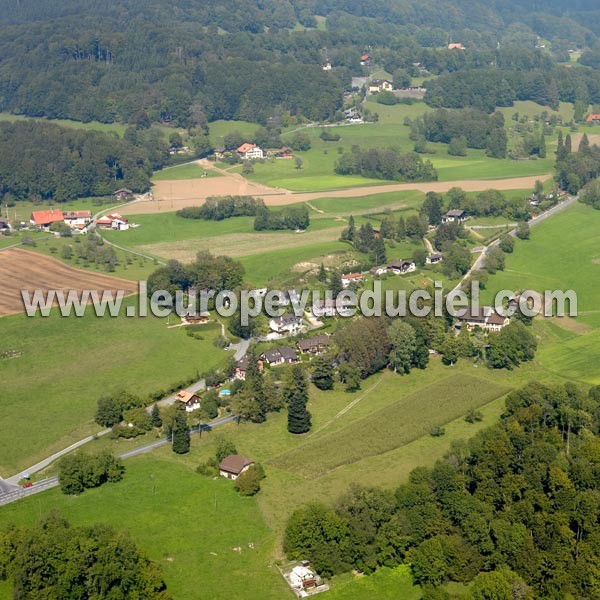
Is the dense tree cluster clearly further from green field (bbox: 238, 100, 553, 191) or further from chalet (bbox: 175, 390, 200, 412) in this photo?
green field (bbox: 238, 100, 553, 191)

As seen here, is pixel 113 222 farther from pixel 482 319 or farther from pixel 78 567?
pixel 78 567

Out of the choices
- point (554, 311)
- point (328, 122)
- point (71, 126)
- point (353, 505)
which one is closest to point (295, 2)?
point (328, 122)

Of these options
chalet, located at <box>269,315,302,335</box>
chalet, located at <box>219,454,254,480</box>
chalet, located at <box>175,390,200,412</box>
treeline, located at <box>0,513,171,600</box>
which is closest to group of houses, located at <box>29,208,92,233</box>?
chalet, located at <box>269,315,302,335</box>

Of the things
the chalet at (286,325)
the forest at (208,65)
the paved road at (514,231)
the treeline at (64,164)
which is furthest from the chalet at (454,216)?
the forest at (208,65)

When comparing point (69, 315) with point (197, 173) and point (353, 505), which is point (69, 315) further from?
point (197, 173)

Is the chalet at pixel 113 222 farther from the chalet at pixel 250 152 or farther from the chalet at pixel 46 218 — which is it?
the chalet at pixel 250 152
